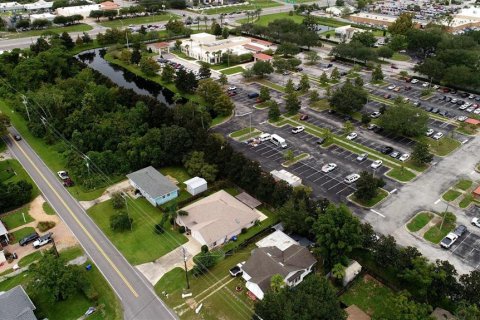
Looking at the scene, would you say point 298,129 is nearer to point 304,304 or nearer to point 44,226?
point 304,304

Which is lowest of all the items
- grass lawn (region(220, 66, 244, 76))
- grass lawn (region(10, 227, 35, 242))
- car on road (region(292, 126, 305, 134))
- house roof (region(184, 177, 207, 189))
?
grass lawn (region(10, 227, 35, 242))

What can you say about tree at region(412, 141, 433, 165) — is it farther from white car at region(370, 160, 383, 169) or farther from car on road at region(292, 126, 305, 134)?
car on road at region(292, 126, 305, 134)

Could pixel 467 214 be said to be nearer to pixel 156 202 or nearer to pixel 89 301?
pixel 156 202

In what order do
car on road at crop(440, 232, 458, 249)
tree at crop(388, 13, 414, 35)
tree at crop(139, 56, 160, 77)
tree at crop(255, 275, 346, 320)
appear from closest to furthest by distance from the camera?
1. tree at crop(255, 275, 346, 320)
2. car on road at crop(440, 232, 458, 249)
3. tree at crop(139, 56, 160, 77)
4. tree at crop(388, 13, 414, 35)

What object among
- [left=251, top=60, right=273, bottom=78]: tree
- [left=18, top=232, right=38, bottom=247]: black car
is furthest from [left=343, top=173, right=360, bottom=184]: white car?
[left=251, top=60, right=273, bottom=78]: tree

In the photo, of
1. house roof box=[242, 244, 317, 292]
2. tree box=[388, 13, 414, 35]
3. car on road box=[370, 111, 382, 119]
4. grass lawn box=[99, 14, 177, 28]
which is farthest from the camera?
grass lawn box=[99, 14, 177, 28]

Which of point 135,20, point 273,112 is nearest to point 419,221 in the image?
point 273,112

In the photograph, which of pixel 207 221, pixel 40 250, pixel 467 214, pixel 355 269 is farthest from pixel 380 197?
pixel 40 250
